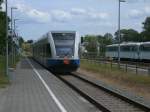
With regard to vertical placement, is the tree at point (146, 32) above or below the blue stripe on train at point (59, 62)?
above

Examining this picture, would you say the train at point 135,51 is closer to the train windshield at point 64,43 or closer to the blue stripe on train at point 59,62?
the train windshield at point 64,43

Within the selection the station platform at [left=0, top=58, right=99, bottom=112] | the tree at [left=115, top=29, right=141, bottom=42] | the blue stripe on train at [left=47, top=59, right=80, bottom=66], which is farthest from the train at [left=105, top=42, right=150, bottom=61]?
the tree at [left=115, top=29, right=141, bottom=42]

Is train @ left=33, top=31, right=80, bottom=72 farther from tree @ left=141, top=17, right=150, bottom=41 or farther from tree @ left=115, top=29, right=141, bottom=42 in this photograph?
tree @ left=115, top=29, right=141, bottom=42

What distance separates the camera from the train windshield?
4132cm

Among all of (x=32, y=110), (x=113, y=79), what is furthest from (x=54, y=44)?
(x=32, y=110)

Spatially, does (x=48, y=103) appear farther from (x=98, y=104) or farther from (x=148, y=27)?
(x=148, y=27)

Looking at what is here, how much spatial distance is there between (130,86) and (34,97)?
26.8 feet

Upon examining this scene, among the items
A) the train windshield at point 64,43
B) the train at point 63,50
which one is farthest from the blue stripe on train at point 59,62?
the train windshield at point 64,43

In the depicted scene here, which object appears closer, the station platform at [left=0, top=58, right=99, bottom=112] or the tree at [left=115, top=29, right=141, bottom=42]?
the station platform at [left=0, top=58, right=99, bottom=112]

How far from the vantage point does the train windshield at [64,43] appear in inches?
1627

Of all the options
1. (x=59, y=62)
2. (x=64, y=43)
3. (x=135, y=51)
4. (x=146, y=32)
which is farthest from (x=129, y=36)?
(x=59, y=62)

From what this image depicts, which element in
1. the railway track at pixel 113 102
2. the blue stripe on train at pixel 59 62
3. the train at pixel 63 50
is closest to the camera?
the railway track at pixel 113 102

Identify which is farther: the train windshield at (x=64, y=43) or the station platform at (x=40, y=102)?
the train windshield at (x=64, y=43)

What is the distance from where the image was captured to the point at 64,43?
137 feet
